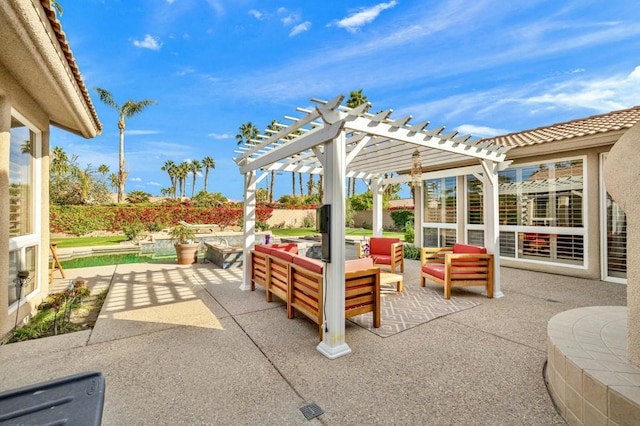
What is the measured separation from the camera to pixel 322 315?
12.5 ft

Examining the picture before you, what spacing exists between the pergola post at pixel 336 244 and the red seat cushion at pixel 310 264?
1.59ft

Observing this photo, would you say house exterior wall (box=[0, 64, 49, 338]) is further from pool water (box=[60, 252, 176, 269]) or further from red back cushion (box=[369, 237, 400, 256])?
red back cushion (box=[369, 237, 400, 256])

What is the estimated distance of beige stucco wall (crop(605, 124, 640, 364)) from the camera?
7.55 feet

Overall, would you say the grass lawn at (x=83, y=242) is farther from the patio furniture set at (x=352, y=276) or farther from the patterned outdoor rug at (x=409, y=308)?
the patterned outdoor rug at (x=409, y=308)

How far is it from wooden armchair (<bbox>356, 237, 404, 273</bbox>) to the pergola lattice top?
2348mm

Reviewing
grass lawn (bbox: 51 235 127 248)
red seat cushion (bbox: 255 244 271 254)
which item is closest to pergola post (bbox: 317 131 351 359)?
red seat cushion (bbox: 255 244 271 254)

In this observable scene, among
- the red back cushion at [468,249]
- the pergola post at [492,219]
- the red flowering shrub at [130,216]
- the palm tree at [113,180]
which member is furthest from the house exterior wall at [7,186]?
the palm tree at [113,180]

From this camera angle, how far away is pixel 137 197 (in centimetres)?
2894

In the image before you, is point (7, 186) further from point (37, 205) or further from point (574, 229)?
point (574, 229)

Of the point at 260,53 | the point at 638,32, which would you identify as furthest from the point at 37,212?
the point at 260,53

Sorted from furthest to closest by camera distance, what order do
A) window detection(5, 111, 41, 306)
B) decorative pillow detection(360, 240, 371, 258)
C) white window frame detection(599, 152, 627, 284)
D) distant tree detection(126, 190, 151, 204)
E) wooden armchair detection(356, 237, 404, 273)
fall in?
distant tree detection(126, 190, 151, 204) → decorative pillow detection(360, 240, 371, 258) → wooden armchair detection(356, 237, 404, 273) → white window frame detection(599, 152, 627, 284) → window detection(5, 111, 41, 306)

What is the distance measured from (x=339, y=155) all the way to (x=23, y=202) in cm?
549

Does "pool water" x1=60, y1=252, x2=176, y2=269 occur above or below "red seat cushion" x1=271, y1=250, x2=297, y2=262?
below

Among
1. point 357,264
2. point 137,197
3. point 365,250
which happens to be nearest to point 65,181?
point 137,197
